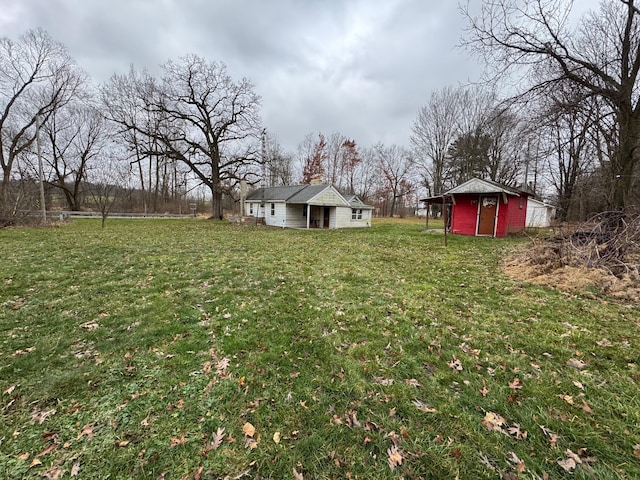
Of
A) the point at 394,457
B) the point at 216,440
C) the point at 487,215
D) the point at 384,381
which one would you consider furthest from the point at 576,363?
the point at 487,215

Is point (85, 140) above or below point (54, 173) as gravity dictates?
above

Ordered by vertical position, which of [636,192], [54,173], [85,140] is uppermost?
[85,140]

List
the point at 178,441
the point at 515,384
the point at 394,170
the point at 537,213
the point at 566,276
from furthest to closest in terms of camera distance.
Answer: the point at 394,170 → the point at 537,213 → the point at 566,276 → the point at 515,384 → the point at 178,441

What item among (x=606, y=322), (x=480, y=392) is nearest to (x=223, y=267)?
(x=480, y=392)

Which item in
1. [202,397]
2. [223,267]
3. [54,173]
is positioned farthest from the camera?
[54,173]

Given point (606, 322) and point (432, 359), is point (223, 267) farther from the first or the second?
point (606, 322)

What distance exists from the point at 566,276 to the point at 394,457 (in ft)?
22.4

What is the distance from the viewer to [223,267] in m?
7.58

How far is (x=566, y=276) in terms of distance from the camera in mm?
6469

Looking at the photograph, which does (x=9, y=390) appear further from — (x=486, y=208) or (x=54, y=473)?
(x=486, y=208)

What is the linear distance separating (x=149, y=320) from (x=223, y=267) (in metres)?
3.24

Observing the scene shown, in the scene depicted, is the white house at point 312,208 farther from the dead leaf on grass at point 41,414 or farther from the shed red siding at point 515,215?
the dead leaf on grass at point 41,414

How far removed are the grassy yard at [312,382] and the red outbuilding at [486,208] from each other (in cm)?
1127

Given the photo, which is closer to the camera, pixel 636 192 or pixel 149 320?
pixel 149 320
